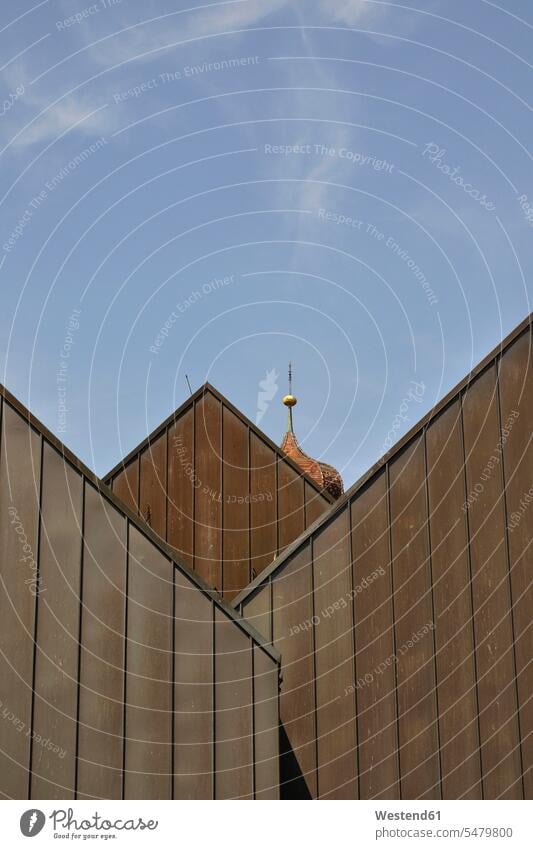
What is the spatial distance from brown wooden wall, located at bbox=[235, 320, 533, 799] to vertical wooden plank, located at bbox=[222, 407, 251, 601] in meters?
3.74

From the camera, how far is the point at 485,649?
49.3ft

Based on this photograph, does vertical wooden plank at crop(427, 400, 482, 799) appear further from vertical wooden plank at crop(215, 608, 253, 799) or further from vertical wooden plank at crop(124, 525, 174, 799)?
vertical wooden plank at crop(124, 525, 174, 799)

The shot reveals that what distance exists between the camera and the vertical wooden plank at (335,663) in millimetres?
15086

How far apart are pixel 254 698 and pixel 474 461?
409 centimetres

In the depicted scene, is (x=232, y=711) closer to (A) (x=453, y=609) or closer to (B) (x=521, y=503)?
(A) (x=453, y=609)

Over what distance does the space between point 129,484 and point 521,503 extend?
25.3 ft

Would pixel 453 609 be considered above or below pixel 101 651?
above

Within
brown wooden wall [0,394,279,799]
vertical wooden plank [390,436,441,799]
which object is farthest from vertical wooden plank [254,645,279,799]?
vertical wooden plank [390,436,441,799]

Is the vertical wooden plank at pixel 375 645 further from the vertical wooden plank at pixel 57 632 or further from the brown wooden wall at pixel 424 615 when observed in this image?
the vertical wooden plank at pixel 57 632

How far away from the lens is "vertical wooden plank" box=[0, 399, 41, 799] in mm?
13953

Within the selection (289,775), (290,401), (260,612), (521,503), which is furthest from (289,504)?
(290,401)

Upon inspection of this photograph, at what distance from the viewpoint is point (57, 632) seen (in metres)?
14.3
